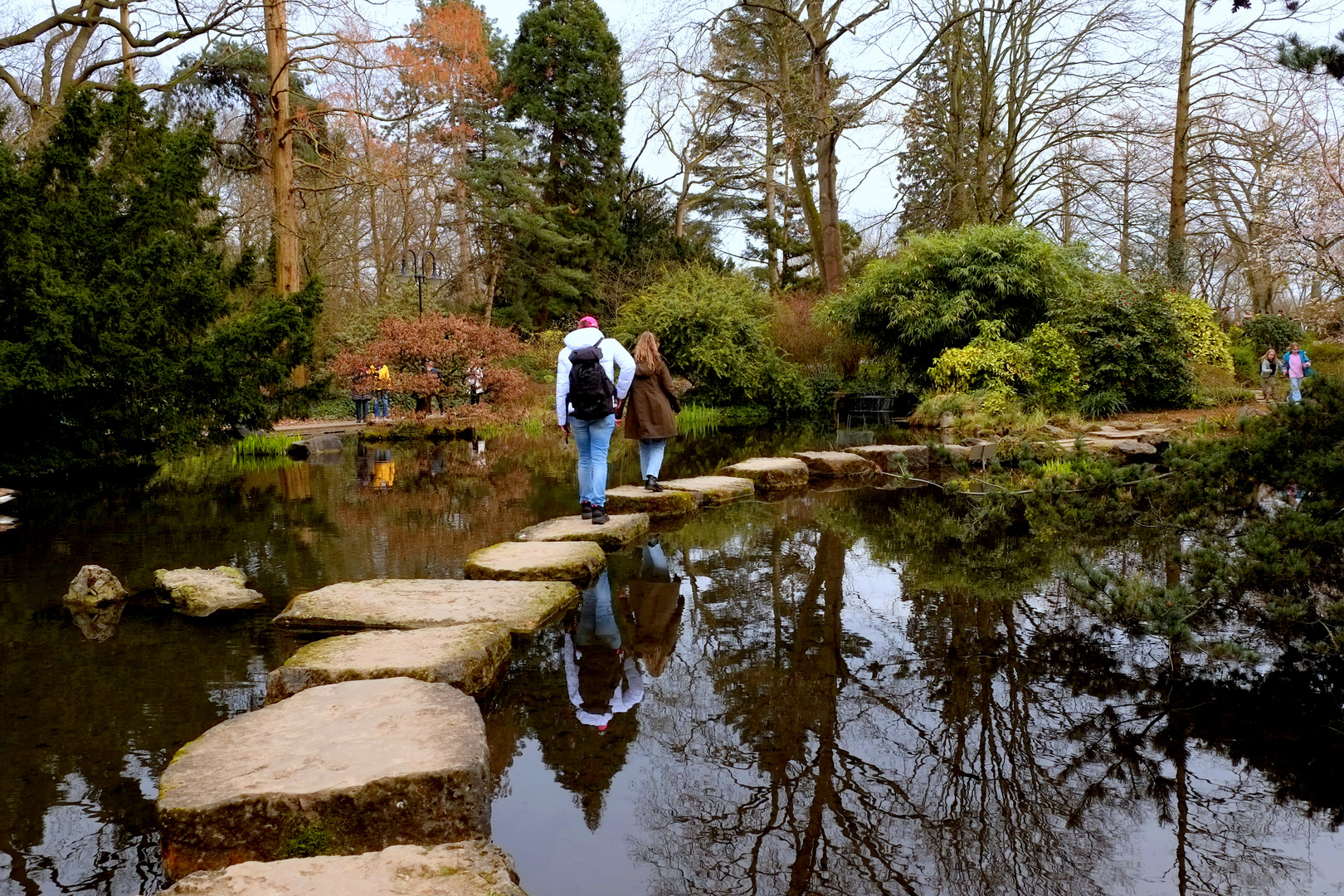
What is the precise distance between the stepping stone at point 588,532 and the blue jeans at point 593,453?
0.73ft

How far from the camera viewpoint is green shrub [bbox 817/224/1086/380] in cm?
1777

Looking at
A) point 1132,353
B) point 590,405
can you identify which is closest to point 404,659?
point 590,405

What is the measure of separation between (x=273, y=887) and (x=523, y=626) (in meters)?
2.43

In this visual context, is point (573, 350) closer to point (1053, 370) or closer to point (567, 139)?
point (1053, 370)

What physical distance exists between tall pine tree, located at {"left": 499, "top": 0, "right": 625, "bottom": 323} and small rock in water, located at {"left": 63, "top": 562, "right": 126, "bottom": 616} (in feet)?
84.9

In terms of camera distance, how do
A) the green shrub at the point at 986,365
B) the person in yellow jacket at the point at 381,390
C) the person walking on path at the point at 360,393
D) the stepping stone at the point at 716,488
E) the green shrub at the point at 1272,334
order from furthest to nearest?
the green shrub at the point at 1272,334
the person walking on path at the point at 360,393
the person in yellow jacket at the point at 381,390
the green shrub at the point at 986,365
the stepping stone at the point at 716,488

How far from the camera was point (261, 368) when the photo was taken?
409 inches

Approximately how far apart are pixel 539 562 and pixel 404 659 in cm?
198

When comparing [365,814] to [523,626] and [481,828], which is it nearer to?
[481,828]

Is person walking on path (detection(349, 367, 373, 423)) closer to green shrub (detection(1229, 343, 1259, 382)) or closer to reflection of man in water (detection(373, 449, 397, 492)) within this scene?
reflection of man in water (detection(373, 449, 397, 492))

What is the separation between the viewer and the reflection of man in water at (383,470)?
439 inches

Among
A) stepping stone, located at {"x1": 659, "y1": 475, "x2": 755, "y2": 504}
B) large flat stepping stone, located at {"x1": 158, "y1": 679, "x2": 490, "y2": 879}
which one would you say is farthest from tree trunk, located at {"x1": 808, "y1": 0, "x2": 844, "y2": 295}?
large flat stepping stone, located at {"x1": 158, "y1": 679, "x2": 490, "y2": 879}

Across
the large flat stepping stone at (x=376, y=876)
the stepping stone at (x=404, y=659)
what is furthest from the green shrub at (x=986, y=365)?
the large flat stepping stone at (x=376, y=876)

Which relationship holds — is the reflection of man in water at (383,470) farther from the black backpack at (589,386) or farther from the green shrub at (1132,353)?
the green shrub at (1132,353)
